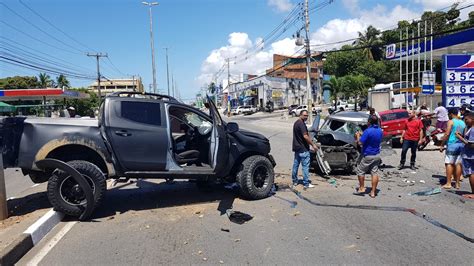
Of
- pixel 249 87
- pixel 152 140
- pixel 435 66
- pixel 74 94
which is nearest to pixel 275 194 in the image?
pixel 152 140

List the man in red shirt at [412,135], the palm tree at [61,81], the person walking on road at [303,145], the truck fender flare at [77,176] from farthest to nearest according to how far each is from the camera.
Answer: the palm tree at [61,81] → the man in red shirt at [412,135] → the person walking on road at [303,145] → the truck fender flare at [77,176]

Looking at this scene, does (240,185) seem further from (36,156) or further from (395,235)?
(36,156)

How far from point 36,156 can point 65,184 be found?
63cm

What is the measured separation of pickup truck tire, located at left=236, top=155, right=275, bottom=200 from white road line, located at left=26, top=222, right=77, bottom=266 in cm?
308

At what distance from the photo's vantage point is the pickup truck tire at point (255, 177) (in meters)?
7.85

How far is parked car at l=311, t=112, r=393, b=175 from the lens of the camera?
1050cm

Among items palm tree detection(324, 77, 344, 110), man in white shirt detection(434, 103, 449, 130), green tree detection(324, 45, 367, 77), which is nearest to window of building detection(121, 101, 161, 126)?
man in white shirt detection(434, 103, 449, 130)

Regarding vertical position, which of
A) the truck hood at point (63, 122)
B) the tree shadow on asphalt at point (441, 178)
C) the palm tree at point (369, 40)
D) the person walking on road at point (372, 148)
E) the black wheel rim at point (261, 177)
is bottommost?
the tree shadow on asphalt at point (441, 178)

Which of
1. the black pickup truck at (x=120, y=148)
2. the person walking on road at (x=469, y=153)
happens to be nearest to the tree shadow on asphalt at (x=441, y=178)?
the person walking on road at (x=469, y=153)

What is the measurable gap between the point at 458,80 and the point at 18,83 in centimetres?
8165

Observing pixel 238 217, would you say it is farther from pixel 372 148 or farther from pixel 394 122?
pixel 394 122

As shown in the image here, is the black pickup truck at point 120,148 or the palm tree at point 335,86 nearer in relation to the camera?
the black pickup truck at point 120,148

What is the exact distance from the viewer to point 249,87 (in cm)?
8550

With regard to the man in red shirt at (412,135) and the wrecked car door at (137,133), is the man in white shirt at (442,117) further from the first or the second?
the wrecked car door at (137,133)
